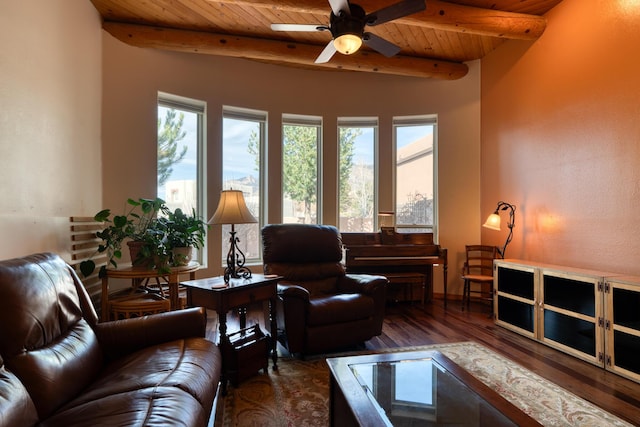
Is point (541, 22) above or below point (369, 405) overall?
above

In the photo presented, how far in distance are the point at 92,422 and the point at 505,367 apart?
2631 mm

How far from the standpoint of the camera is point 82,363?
1547 millimetres

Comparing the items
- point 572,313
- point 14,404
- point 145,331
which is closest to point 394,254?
point 572,313

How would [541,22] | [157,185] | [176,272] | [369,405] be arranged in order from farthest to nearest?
1. [157,185]
2. [541,22]
3. [176,272]
4. [369,405]

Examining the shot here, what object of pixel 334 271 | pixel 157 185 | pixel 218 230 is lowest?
pixel 334 271

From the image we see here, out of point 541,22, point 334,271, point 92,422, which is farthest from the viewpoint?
point 541,22

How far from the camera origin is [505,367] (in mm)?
2600

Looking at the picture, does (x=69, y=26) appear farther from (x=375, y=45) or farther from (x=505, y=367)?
(x=505, y=367)

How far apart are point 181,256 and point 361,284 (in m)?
1.64

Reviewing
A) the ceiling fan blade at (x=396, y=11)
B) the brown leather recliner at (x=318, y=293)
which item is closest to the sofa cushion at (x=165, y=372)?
the brown leather recliner at (x=318, y=293)

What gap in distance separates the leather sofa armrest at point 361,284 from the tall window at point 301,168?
70.6 inches

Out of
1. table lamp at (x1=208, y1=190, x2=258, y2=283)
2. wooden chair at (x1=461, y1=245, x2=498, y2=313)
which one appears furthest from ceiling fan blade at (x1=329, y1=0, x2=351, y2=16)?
wooden chair at (x1=461, y1=245, x2=498, y2=313)

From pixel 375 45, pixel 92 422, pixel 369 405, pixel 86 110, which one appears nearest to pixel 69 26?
pixel 86 110

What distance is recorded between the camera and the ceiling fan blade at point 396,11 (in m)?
2.26
